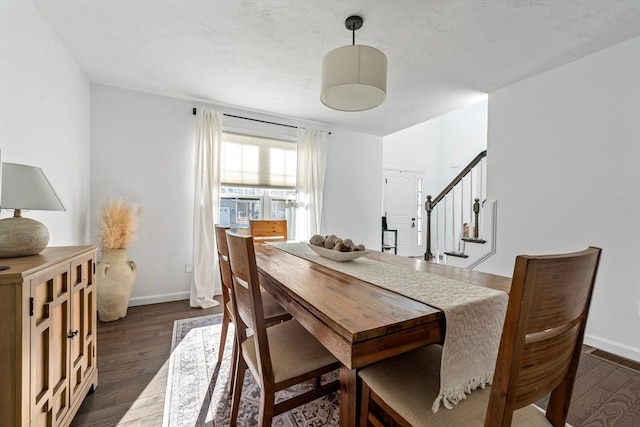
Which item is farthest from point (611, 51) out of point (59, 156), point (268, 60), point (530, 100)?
point (59, 156)

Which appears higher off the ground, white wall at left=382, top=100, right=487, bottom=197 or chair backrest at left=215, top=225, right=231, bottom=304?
white wall at left=382, top=100, right=487, bottom=197

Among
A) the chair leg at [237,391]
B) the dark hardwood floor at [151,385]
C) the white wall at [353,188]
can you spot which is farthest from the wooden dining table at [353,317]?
the white wall at [353,188]

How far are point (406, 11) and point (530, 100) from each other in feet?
5.76

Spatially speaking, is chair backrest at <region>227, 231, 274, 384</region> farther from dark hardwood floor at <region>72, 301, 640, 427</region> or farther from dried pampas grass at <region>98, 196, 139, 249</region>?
dried pampas grass at <region>98, 196, 139, 249</region>

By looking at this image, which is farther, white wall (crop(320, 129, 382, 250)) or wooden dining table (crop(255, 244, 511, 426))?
white wall (crop(320, 129, 382, 250))

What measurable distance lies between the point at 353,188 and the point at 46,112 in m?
3.56

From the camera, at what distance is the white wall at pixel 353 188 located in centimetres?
427

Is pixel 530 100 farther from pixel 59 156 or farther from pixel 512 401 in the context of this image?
pixel 59 156

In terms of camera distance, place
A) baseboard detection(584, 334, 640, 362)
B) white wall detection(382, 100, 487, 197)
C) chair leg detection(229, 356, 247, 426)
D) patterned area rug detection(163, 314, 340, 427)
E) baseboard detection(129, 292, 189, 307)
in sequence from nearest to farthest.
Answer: chair leg detection(229, 356, 247, 426) → patterned area rug detection(163, 314, 340, 427) → baseboard detection(584, 334, 640, 362) → baseboard detection(129, 292, 189, 307) → white wall detection(382, 100, 487, 197)

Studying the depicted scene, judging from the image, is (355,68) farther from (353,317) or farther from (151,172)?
(151,172)

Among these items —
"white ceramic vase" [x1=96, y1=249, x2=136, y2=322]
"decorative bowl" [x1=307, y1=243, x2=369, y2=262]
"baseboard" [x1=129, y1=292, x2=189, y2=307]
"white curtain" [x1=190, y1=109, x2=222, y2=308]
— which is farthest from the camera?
"white curtain" [x1=190, y1=109, x2=222, y2=308]

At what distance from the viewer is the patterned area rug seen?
142 centimetres

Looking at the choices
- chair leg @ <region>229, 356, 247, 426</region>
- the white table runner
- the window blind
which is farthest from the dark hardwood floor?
the window blind

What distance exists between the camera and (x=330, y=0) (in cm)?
172
